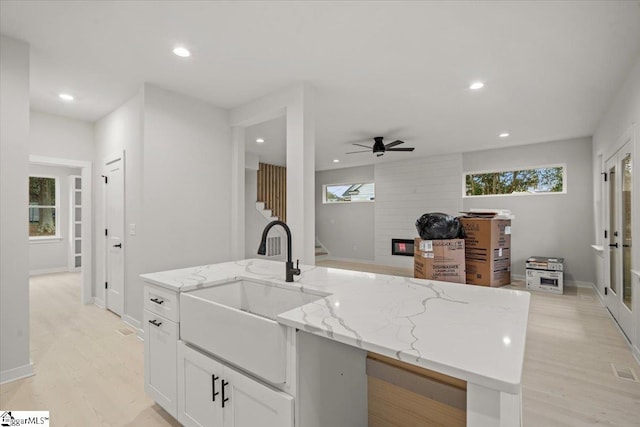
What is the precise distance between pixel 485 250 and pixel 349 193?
4.35 metres

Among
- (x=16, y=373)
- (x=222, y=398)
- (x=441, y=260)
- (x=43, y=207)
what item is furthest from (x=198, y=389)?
(x=43, y=207)

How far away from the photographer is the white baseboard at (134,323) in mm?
3311

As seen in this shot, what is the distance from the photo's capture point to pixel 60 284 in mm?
5785

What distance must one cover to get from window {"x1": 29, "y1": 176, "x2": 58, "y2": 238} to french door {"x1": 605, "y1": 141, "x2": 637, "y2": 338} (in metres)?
10.0

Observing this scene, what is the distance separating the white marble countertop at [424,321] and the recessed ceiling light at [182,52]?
77.3 inches

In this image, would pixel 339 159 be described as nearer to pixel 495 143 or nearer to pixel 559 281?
pixel 495 143

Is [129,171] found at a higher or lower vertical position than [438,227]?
higher

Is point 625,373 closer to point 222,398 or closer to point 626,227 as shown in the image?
point 626,227

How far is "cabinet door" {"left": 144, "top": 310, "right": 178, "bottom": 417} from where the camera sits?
174 centimetres

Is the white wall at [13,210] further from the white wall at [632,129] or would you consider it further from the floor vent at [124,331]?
the white wall at [632,129]

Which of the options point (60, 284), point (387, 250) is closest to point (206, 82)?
point (60, 284)

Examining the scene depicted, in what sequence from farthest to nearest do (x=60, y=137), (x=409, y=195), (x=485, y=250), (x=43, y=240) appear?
(x=409, y=195)
(x=43, y=240)
(x=485, y=250)
(x=60, y=137)

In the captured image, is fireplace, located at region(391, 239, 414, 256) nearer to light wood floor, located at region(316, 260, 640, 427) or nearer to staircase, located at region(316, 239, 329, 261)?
staircase, located at region(316, 239, 329, 261)

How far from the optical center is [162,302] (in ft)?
5.97
